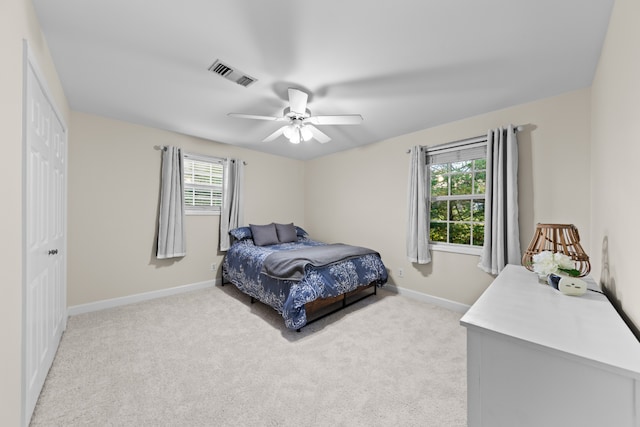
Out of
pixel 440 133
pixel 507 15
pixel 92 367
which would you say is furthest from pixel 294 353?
pixel 440 133

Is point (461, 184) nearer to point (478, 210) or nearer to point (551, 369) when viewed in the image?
point (478, 210)

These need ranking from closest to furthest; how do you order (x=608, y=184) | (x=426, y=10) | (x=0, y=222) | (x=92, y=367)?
(x=0, y=222), (x=426, y=10), (x=608, y=184), (x=92, y=367)

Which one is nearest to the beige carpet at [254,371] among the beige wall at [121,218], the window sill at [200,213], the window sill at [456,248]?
the beige wall at [121,218]

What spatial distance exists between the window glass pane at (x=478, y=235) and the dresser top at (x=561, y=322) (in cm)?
177

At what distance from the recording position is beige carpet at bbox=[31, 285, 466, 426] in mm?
1526

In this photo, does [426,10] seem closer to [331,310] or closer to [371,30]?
[371,30]

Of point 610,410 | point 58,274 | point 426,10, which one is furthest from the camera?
point 58,274

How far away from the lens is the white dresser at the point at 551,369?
0.71m

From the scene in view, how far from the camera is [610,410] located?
71 centimetres

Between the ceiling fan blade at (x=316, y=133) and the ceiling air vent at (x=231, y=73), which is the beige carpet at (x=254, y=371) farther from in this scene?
the ceiling air vent at (x=231, y=73)

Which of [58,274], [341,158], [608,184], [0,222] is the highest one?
[341,158]

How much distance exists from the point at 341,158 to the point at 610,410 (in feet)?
13.7

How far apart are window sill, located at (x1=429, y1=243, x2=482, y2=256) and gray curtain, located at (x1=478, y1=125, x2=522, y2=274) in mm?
221

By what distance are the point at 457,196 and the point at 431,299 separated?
1.43 metres
